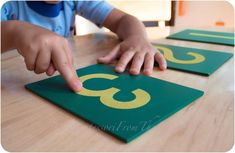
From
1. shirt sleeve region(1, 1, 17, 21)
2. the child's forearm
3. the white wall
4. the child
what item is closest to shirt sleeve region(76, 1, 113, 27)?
the child

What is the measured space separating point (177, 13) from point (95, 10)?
1.10m

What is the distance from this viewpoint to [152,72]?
45 centimetres

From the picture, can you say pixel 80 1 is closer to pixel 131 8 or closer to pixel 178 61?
pixel 131 8

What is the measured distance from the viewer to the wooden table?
0.84 feet

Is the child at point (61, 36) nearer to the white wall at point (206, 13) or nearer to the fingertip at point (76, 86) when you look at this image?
the fingertip at point (76, 86)

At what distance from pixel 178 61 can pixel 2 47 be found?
1.09 ft

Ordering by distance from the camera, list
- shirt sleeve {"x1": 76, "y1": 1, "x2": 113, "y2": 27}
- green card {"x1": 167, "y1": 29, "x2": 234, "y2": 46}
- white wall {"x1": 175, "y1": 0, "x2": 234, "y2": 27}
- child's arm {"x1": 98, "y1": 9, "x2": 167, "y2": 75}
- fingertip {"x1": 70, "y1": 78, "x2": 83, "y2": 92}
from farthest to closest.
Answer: white wall {"x1": 175, "y1": 0, "x2": 234, "y2": 27}, shirt sleeve {"x1": 76, "y1": 1, "x2": 113, "y2": 27}, green card {"x1": 167, "y1": 29, "x2": 234, "y2": 46}, child's arm {"x1": 98, "y1": 9, "x2": 167, "y2": 75}, fingertip {"x1": 70, "y1": 78, "x2": 83, "y2": 92}

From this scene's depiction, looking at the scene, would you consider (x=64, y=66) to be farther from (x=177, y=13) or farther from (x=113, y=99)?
(x=177, y=13)

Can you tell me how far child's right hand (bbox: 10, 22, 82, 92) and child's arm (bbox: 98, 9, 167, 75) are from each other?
0.10 m

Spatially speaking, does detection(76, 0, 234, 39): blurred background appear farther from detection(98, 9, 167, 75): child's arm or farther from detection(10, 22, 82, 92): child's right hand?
detection(10, 22, 82, 92): child's right hand

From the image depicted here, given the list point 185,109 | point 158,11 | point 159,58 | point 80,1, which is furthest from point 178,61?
point 158,11

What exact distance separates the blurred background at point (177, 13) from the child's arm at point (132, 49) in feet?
1.15

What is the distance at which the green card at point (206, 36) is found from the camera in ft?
2.19

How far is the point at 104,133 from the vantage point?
10.8 inches
